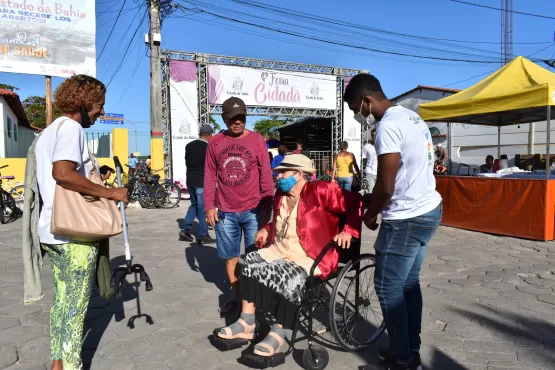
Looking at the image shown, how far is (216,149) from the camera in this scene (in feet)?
11.2

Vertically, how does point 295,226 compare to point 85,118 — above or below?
below

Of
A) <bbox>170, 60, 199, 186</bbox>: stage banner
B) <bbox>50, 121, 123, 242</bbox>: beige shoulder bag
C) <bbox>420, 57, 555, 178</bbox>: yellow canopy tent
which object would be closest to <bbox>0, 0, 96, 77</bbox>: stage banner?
<bbox>170, 60, 199, 186</bbox>: stage banner

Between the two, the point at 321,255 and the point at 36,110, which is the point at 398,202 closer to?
the point at 321,255

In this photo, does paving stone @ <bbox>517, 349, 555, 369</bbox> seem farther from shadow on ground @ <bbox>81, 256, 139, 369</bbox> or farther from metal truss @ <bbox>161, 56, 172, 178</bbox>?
metal truss @ <bbox>161, 56, 172, 178</bbox>

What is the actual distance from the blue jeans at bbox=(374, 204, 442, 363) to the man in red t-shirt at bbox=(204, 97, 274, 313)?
130 cm

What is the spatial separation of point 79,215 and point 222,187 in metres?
1.43

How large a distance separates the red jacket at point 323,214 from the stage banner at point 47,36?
32.0 feet

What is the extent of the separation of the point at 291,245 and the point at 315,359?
2.57ft

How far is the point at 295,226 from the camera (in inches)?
118

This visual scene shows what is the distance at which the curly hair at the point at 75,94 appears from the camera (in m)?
2.16

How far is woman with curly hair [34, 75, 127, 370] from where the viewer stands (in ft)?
6.70

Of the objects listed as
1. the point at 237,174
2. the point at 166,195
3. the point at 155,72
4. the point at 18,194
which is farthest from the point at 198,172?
the point at 155,72

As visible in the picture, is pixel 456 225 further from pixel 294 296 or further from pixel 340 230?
pixel 294 296

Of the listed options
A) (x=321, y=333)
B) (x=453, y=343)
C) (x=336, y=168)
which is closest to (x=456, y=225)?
(x=336, y=168)
